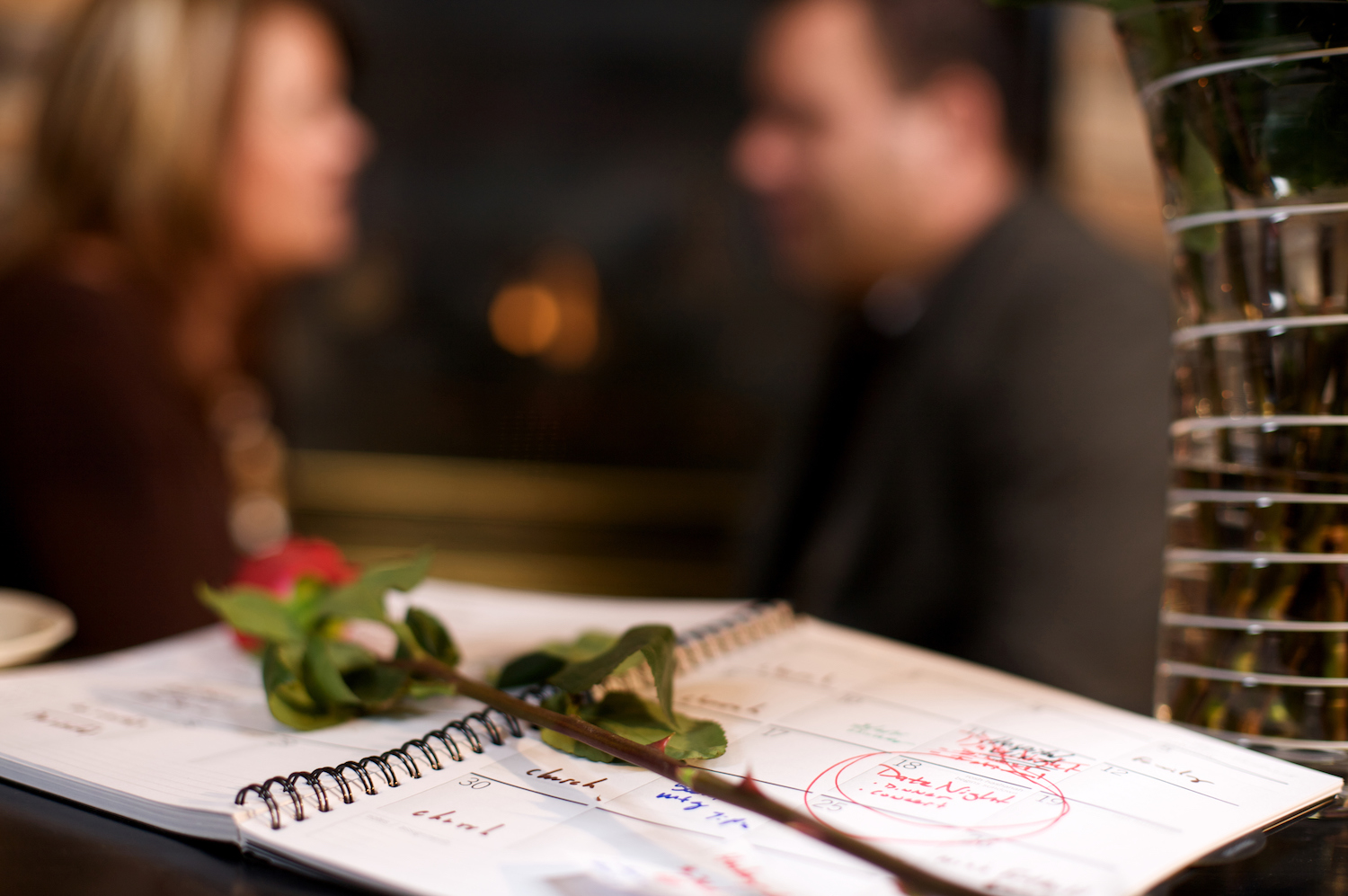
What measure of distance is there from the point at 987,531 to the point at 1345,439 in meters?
0.68

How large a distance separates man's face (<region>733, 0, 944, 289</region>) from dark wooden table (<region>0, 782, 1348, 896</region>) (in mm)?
1141

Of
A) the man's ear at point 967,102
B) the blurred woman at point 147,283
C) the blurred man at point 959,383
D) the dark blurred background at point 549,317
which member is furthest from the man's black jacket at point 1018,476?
the dark blurred background at point 549,317

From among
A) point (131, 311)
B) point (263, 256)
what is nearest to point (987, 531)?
point (131, 311)

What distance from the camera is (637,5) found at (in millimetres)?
1974

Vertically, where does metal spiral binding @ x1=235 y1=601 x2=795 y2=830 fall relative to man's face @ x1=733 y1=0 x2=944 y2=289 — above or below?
below

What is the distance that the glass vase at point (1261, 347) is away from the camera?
32cm

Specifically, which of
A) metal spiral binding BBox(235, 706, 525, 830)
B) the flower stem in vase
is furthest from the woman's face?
the flower stem in vase

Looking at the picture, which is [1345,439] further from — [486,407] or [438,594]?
[486,407]

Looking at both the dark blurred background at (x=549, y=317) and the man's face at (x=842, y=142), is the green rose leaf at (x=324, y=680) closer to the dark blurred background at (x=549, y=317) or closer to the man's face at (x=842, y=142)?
the man's face at (x=842, y=142)

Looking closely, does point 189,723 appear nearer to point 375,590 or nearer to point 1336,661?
point 375,590

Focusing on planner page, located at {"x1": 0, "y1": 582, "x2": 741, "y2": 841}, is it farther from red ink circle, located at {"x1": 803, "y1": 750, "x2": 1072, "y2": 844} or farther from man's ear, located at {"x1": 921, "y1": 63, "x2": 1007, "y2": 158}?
man's ear, located at {"x1": 921, "y1": 63, "x2": 1007, "y2": 158}

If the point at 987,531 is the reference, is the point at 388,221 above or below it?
above

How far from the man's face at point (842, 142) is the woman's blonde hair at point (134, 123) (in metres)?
0.70

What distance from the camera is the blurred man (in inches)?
36.5
